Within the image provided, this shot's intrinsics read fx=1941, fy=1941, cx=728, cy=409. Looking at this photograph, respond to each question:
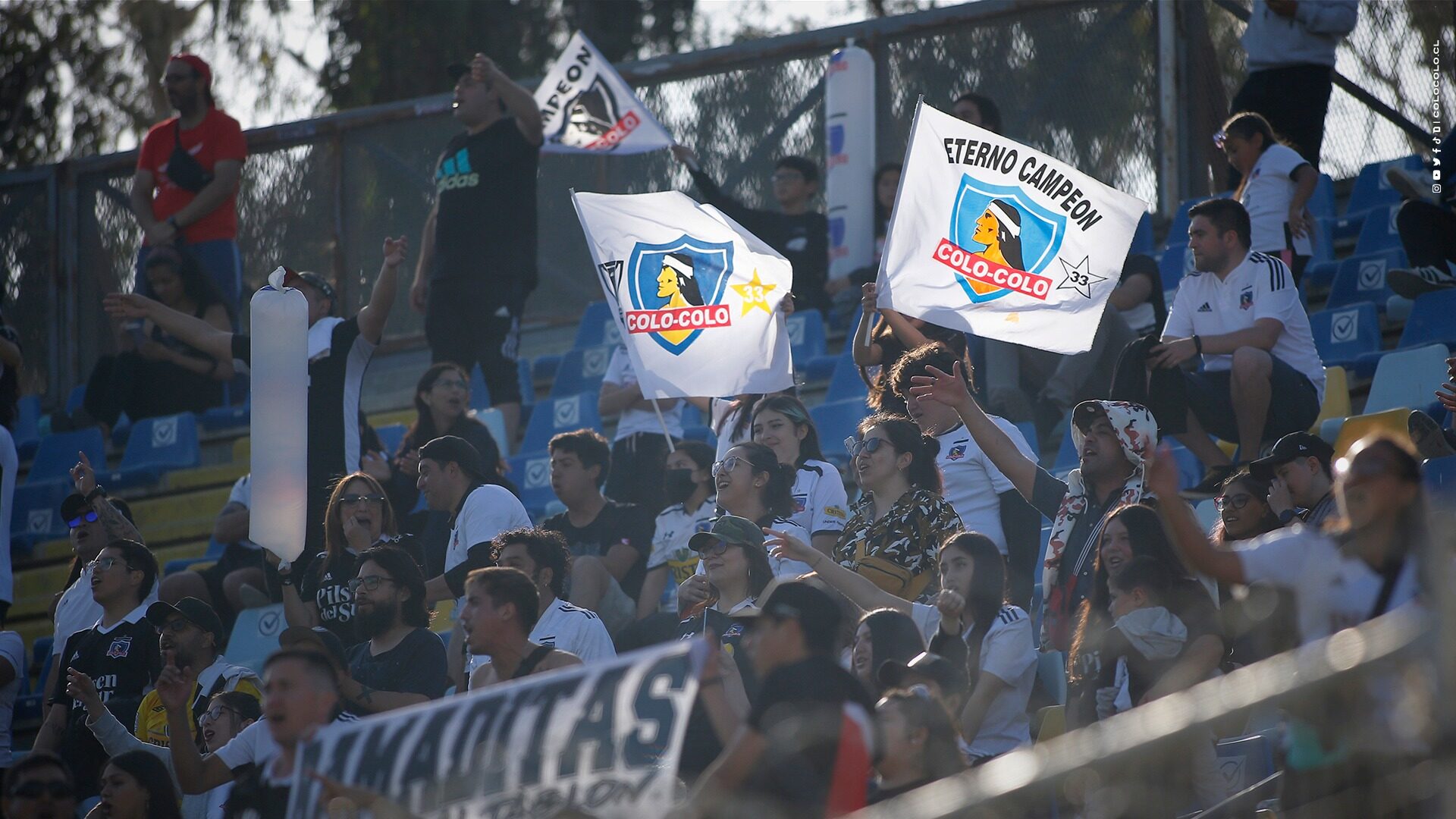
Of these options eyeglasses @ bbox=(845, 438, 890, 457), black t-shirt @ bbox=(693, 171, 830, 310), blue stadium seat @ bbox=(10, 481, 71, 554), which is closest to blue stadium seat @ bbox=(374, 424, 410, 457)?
blue stadium seat @ bbox=(10, 481, 71, 554)

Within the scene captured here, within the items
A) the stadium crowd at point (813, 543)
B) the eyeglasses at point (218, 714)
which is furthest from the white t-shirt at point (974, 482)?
the eyeglasses at point (218, 714)

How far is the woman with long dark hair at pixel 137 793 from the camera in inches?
230

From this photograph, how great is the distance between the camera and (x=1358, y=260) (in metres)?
9.25

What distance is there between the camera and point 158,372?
11.2m

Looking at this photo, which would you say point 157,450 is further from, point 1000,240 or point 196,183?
point 1000,240

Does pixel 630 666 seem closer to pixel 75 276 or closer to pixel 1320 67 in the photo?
pixel 1320 67

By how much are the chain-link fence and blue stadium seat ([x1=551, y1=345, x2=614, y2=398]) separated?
142 centimetres

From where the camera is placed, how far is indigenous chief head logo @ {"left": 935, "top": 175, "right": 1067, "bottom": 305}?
730 centimetres

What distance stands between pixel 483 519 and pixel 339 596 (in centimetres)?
60

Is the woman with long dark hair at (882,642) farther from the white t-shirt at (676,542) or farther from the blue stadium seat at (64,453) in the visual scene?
the blue stadium seat at (64,453)

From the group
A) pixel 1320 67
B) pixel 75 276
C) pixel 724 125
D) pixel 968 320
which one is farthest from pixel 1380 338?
pixel 75 276

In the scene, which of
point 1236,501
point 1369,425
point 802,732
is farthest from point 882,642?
point 1369,425

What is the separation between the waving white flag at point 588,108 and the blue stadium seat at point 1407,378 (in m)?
4.51

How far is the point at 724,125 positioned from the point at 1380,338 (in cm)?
465
